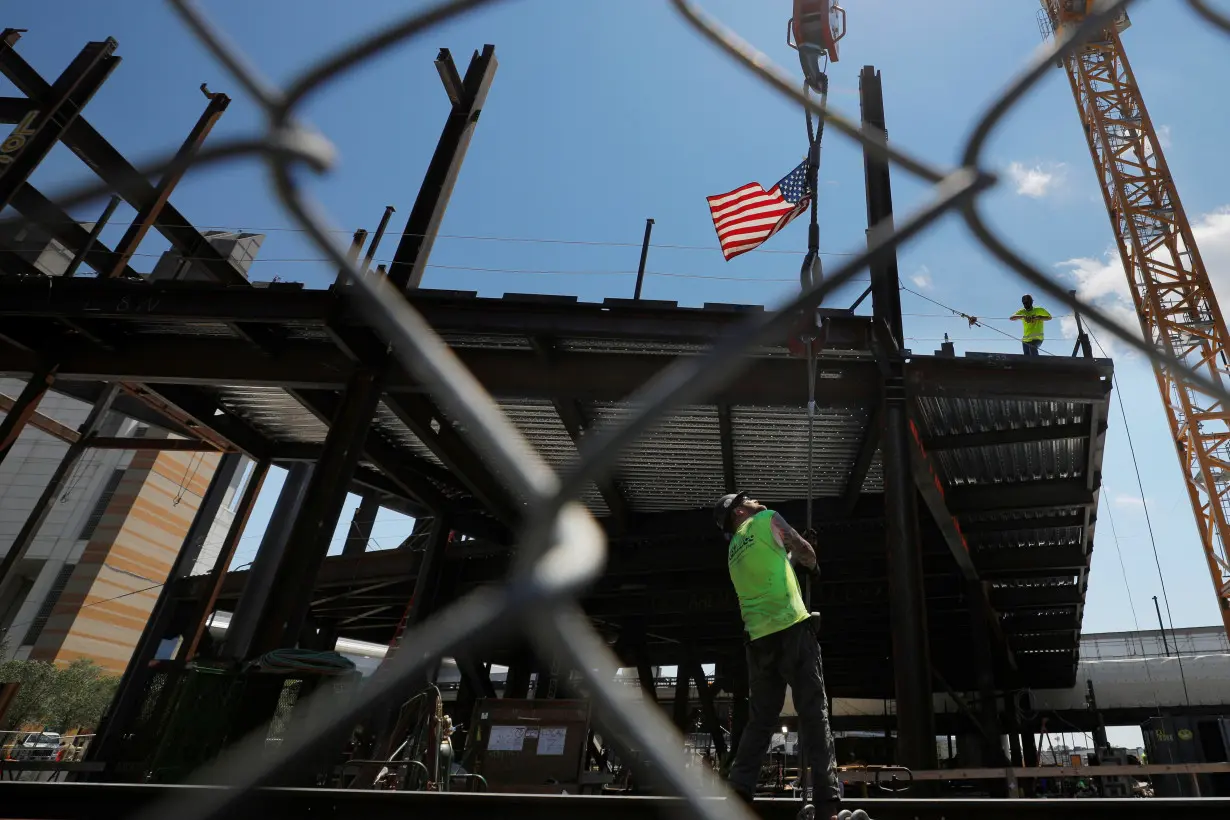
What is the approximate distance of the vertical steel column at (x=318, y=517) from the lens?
29.3ft

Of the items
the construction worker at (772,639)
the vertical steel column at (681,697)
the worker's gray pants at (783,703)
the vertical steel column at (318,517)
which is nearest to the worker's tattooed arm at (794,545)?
the construction worker at (772,639)

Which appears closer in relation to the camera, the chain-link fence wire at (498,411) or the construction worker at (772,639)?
the chain-link fence wire at (498,411)

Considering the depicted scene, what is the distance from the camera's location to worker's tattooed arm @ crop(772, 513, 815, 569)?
4.19 m

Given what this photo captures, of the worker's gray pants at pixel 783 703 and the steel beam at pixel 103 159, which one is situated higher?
the steel beam at pixel 103 159

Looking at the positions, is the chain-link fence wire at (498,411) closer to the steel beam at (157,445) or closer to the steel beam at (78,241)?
the steel beam at (78,241)

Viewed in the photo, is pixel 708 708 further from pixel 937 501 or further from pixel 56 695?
pixel 56 695

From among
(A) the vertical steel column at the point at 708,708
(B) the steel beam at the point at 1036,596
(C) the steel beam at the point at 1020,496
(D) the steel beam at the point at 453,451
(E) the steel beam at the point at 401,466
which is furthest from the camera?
(A) the vertical steel column at the point at 708,708

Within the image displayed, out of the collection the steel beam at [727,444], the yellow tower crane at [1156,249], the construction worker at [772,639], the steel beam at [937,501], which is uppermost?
the yellow tower crane at [1156,249]

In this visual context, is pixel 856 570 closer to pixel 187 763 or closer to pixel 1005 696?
pixel 187 763

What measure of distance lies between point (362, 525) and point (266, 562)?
5.72 meters

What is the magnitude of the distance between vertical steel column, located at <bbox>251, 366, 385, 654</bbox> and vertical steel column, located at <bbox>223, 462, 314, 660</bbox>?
460 cm

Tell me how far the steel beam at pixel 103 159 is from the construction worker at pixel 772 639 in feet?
29.3

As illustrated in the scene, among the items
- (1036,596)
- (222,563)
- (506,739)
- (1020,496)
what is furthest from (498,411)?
(1036,596)

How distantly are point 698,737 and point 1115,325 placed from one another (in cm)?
3580
